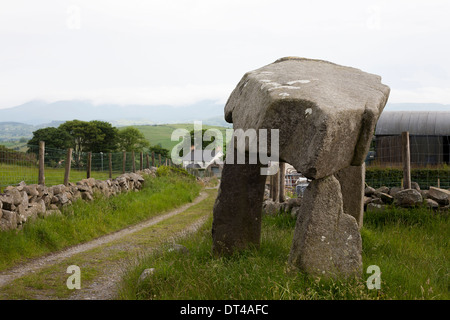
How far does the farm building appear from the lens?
24875 mm

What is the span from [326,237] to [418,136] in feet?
80.5

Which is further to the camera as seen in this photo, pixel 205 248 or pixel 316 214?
pixel 205 248

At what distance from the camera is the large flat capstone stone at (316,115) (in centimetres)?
488

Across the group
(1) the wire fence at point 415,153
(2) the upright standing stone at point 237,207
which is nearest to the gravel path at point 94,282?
(2) the upright standing stone at point 237,207

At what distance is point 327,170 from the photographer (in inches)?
197

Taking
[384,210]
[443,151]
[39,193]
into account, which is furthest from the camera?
[443,151]

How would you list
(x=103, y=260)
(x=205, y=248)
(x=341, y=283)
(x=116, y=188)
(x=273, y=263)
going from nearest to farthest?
(x=341, y=283) < (x=273, y=263) < (x=205, y=248) < (x=103, y=260) < (x=116, y=188)

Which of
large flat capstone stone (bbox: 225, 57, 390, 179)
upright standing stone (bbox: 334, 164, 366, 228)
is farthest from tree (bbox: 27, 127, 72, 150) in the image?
large flat capstone stone (bbox: 225, 57, 390, 179)

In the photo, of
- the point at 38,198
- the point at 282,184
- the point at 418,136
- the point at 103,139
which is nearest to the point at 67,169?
the point at 38,198

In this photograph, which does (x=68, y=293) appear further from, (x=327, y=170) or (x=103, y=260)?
(x=327, y=170)

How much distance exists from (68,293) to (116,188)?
29.5 ft

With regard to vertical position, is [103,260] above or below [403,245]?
below

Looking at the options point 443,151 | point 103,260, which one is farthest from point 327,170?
point 443,151

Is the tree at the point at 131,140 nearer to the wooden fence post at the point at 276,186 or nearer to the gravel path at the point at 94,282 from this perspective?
the wooden fence post at the point at 276,186
